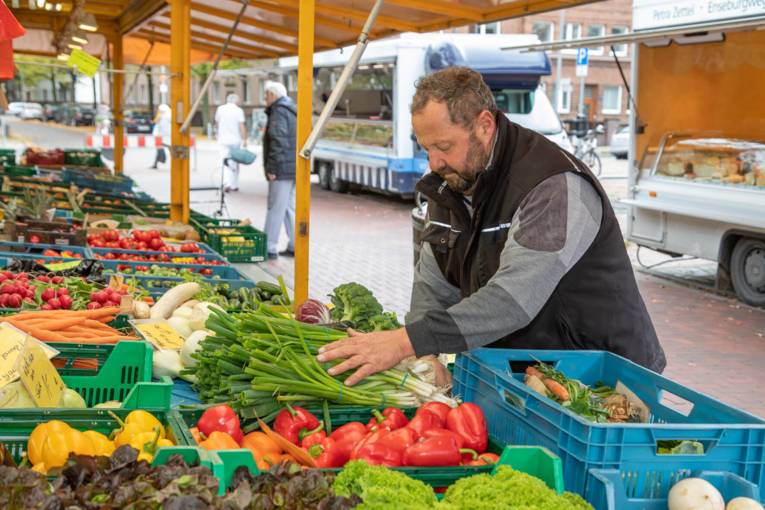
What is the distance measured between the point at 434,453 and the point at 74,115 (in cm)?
6307

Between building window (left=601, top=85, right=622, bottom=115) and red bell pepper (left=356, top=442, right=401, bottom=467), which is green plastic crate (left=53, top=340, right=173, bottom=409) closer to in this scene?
red bell pepper (left=356, top=442, right=401, bottom=467)

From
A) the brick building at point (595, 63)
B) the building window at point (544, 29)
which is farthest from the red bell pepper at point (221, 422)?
the building window at point (544, 29)

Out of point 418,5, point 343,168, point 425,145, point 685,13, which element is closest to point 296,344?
point 425,145

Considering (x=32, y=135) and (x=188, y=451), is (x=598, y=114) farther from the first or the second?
(x=188, y=451)

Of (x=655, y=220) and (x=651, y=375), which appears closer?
(x=651, y=375)

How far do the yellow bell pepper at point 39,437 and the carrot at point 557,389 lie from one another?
5.09 feet

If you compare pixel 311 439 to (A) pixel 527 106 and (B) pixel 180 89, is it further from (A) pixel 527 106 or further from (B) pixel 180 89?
(A) pixel 527 106

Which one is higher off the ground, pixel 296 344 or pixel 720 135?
pixel 720 135

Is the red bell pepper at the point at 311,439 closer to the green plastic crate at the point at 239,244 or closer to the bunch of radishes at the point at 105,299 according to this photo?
the bunch of radishes at the point at 105,299

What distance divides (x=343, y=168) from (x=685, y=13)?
12.5 meters

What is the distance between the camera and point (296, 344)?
3.44 m

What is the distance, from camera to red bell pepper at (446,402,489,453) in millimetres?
3045

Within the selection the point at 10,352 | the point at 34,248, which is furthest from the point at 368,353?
the point at 34,248

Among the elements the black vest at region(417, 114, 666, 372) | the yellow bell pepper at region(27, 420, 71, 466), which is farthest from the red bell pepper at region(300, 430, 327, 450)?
the black vest at region(417, 114, 666, 372)
